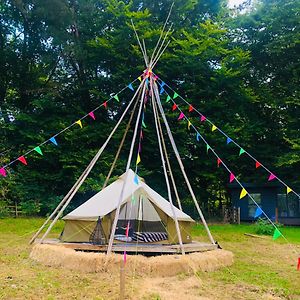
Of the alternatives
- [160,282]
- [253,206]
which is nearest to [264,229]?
[253,206]

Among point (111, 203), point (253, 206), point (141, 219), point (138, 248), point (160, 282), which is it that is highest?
point (253, 206)

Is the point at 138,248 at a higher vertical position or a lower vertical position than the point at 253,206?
lower

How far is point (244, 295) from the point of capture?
5262 millimetres

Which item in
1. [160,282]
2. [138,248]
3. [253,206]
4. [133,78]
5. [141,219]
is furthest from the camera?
[253,206]

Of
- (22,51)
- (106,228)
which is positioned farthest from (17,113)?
(106,228)

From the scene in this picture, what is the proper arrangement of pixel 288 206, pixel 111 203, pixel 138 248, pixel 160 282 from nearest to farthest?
pixel 160 282
pixel 138 248
pixel 111 203
pixel 288 206

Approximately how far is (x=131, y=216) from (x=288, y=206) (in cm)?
1131

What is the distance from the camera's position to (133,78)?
17.5 meters

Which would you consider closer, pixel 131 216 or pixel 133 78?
pixel 131 216

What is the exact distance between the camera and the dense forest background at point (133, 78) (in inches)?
666

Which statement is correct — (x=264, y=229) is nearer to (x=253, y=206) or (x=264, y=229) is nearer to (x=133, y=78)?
(x=253, y=206)

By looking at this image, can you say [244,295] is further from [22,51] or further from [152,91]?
[22,51]

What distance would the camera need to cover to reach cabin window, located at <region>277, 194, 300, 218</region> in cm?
1767

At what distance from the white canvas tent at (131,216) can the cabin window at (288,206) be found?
1037cm
